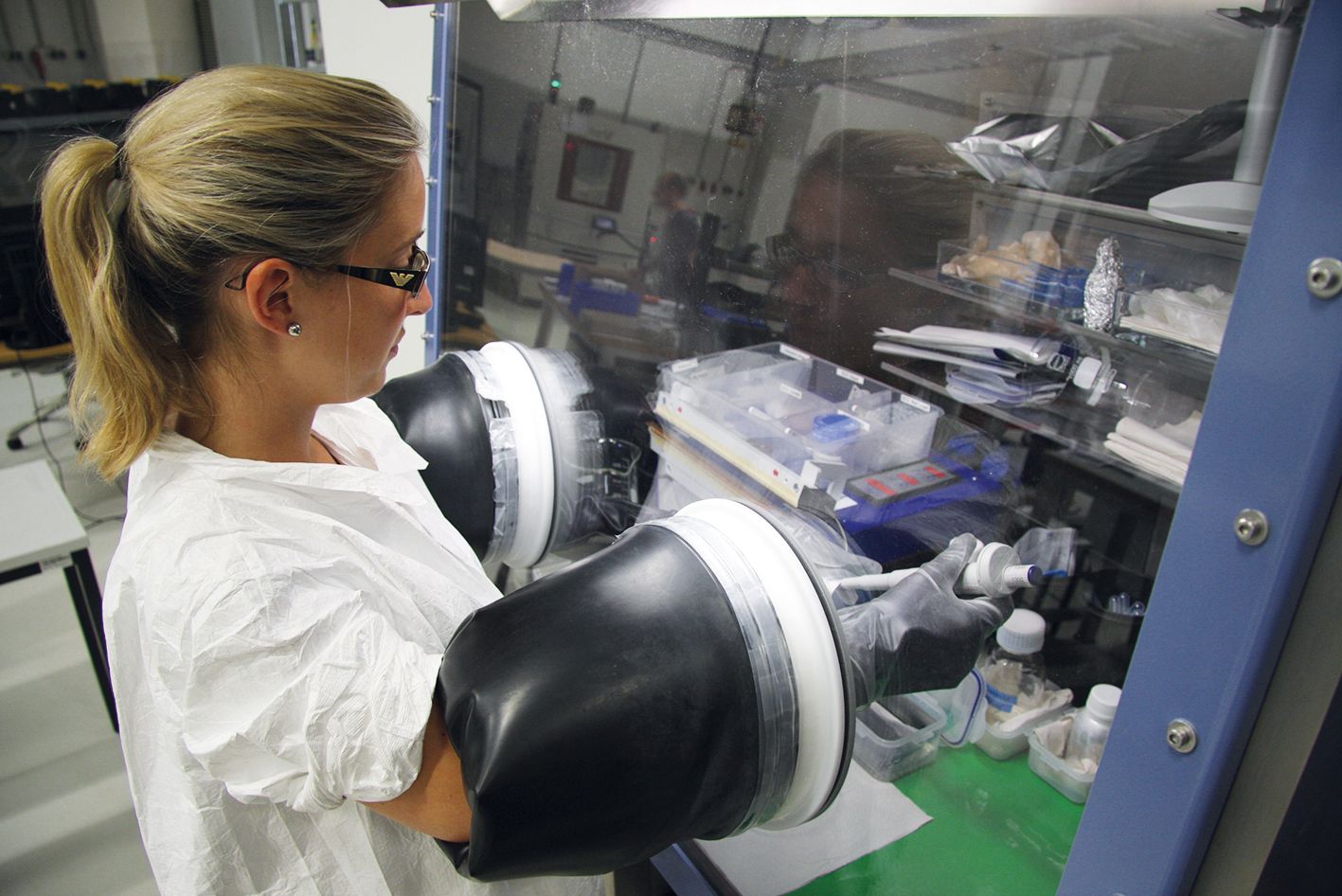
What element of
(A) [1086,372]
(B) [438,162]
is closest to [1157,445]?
(A) [1086,372]

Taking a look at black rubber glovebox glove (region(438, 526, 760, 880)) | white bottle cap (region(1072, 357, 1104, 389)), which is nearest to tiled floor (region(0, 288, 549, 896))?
black rubber glovebox glove (region(438, 526, 760, 880))

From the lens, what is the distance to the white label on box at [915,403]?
32.8 inches

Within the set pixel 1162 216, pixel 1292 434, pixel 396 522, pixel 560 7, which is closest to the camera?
pixel 1292 434

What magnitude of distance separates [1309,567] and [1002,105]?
0.44 metres

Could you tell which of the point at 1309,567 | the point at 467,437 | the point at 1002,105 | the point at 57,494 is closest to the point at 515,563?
the point at 467,437

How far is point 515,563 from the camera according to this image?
4.46 feet

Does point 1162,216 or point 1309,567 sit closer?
point 1309,567

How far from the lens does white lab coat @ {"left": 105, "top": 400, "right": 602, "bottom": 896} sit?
672 millimetres

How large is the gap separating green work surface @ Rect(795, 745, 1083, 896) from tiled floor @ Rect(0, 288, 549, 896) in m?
0.83

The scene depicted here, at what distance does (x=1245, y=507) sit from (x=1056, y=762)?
48 cm

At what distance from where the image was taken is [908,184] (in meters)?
0.80

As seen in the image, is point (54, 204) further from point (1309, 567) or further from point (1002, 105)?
point (1309, 567)

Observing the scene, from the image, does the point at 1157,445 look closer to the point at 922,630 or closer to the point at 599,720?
the point at 922,630

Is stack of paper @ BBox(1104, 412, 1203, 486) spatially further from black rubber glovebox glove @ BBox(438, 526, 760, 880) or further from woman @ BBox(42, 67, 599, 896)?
woman @ BBox(42, 67, 599, 896)
